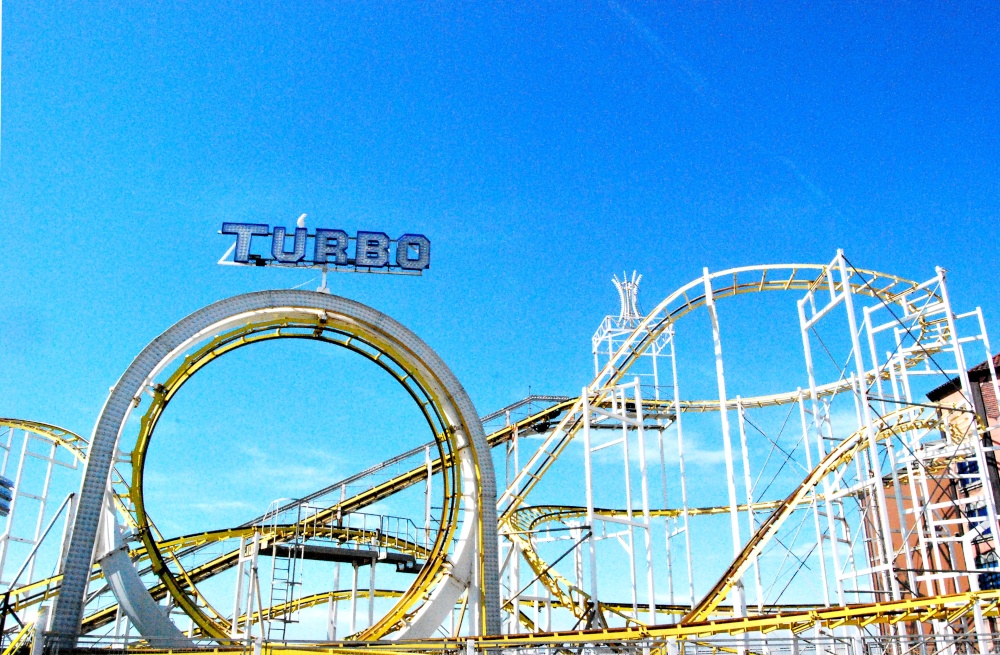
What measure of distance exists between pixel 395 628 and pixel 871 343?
11787mm

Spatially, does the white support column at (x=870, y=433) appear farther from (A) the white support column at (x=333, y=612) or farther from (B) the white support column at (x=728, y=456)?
(A) the white support column at (x=333, y=612)

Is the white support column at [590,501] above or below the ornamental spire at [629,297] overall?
below

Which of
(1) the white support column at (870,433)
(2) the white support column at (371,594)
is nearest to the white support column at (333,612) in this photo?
(2) the white support column at (371,594)

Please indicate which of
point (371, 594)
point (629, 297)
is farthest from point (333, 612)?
point (629, 297)

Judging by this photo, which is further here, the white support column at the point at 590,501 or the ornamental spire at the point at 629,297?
the ornamental spire at the point at 629,297

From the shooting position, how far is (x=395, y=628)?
19000mm

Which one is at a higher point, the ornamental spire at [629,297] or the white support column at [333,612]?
the ornamental spire at [629,297]

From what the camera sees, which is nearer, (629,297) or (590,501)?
(590,501)

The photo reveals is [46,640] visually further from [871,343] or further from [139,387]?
[871,343]

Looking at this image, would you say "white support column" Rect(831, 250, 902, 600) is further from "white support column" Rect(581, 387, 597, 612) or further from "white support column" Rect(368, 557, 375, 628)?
"white support column" Rect(368, 557, 375, 628)

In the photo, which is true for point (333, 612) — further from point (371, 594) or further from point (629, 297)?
point (629, 297)

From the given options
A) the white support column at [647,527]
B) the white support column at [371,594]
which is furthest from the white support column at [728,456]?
the white support column at [371,594]

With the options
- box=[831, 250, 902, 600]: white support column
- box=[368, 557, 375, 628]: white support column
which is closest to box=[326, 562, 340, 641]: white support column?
box=[368, 557, 375, 628]: white support column

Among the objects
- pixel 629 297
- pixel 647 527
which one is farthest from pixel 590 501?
pixel 629 297
